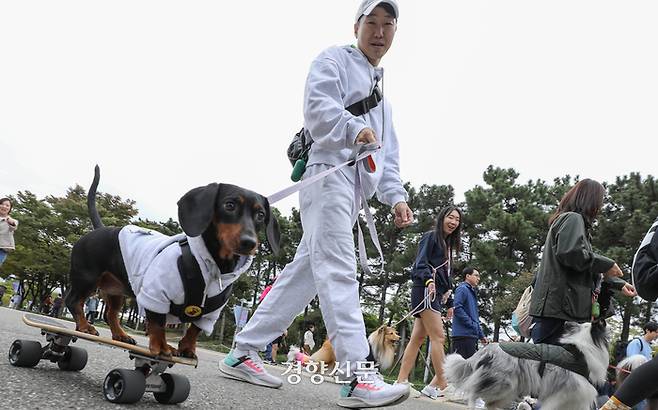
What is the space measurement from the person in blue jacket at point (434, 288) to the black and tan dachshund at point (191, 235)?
3.22 m

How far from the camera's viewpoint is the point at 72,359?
8.70 feet

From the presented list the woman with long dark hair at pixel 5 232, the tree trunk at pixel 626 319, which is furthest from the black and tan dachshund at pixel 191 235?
the tree trunk at pixel 626 319

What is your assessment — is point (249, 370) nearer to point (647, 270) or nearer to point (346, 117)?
point (346, 117)

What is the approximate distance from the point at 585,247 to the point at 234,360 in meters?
2.34

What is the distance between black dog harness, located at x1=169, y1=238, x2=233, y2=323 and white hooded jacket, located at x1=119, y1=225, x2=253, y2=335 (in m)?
0.02

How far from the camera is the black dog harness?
7.13ft

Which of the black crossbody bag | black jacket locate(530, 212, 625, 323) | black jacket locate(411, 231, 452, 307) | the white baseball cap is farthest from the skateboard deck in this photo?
black jacket locate(411, 231, 452, 307)

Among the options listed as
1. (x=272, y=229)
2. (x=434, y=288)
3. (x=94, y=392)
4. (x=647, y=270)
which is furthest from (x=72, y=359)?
(x=434, y=288)

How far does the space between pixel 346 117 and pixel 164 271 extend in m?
1.16

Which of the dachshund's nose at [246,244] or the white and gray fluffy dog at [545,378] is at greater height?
the dachshund's nose at [246,244]

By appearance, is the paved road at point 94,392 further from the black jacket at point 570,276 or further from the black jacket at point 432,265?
the black jacket at point 432,265

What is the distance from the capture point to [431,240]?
5.88 m

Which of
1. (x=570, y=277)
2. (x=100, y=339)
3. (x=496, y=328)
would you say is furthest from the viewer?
(x=496, y=328)

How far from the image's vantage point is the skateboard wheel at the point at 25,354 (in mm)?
2482
